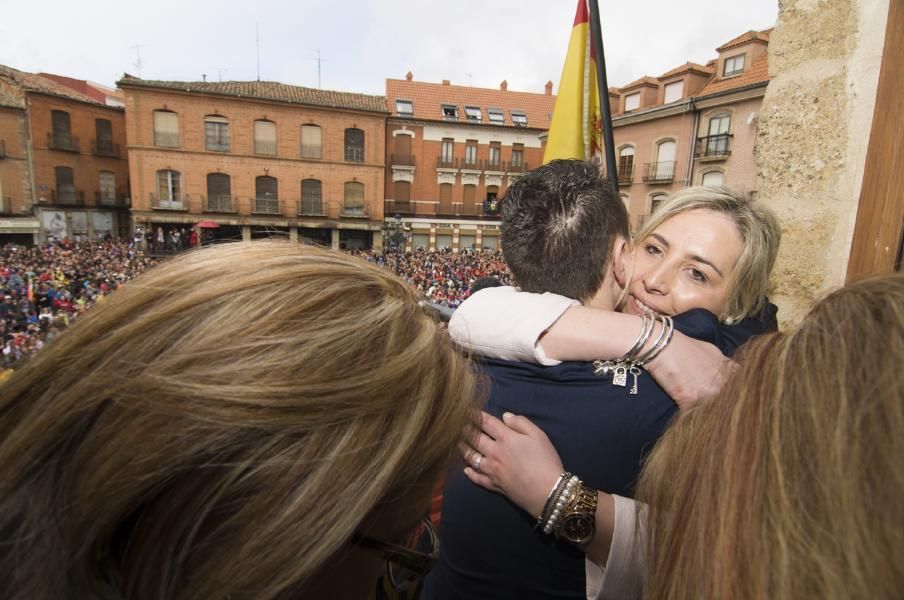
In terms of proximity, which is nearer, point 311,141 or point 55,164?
point 55,164

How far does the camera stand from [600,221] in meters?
1.27

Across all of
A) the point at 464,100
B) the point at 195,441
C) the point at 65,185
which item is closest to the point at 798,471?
the point at 195,441

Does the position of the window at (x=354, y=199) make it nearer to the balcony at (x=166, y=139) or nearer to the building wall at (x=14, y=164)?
the balcony at (x=166, y=139)

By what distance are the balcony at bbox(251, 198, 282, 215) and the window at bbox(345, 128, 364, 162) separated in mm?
4838

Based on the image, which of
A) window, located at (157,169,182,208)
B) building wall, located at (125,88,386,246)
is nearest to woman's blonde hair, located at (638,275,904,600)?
building wall, located at (125,88,386,246)

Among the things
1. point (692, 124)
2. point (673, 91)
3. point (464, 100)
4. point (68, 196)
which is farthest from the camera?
point (464, 100)

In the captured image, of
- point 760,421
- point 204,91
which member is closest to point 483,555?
point 760,421

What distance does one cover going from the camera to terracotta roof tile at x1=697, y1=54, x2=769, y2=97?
60.3ft

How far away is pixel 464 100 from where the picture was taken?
1270 inches

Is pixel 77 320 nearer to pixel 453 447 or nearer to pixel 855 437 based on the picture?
pixel 453 447

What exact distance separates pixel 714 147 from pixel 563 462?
22674 millimetres

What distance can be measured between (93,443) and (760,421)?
82 cm

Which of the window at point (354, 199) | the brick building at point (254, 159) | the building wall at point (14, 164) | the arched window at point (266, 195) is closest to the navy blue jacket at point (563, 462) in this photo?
the brick building at point (254, 159)

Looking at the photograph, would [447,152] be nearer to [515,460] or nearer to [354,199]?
[354,199]
